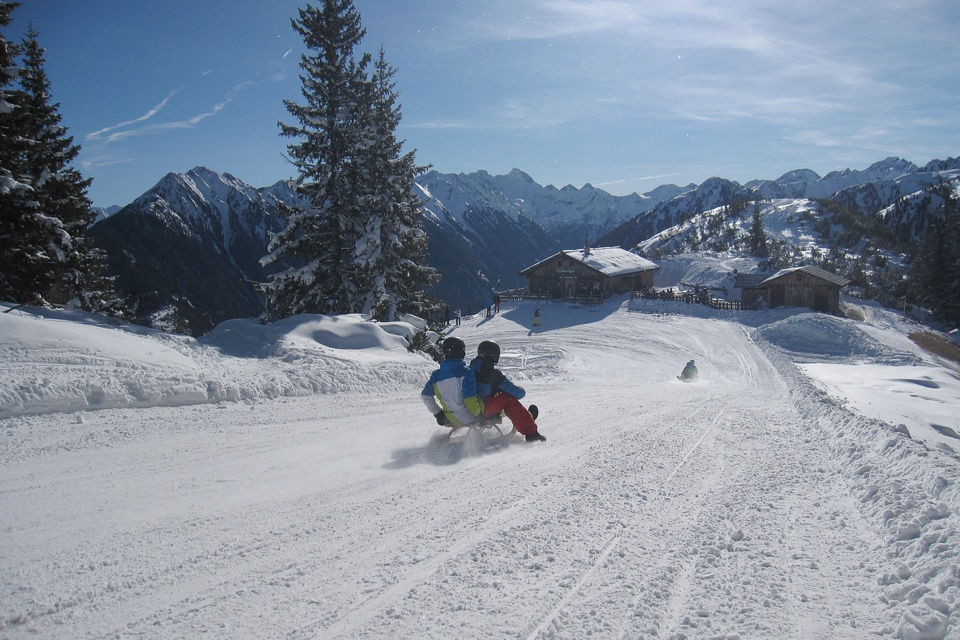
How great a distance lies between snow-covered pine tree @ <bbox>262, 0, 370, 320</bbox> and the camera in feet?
60.9

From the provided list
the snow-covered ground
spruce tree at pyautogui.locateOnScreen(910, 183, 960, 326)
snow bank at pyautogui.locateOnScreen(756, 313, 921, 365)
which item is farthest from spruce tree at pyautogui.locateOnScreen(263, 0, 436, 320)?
spruce tree at pyautogui.locateOnScreen(910, 183, 960, 326)

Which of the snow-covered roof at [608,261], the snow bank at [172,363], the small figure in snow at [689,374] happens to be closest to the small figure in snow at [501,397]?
the snow bank at [172,363]

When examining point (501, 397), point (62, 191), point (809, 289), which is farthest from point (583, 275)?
point (501, 397)

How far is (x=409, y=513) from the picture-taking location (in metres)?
4.43

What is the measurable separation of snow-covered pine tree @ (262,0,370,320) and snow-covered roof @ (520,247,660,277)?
30907mm

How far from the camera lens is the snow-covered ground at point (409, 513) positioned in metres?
3.10

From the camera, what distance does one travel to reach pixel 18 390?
619cm

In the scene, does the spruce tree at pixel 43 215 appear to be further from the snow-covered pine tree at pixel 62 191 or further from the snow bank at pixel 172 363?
the snow bank at pixel 172 363

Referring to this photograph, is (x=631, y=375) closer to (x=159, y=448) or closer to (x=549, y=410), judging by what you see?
(x=549, y=410)

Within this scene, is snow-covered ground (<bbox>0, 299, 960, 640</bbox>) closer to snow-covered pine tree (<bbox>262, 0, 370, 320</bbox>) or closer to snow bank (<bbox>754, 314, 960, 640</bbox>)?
snow bank (<bbox>754, 314, 960, 640</bbox>)

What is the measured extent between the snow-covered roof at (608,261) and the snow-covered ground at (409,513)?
41726mm

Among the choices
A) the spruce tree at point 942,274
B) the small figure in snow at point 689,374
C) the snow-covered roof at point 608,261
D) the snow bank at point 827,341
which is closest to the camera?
the small figure in snow at point 689,374

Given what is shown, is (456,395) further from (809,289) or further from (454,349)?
(809,289)

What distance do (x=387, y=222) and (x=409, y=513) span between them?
1661 centimetres
